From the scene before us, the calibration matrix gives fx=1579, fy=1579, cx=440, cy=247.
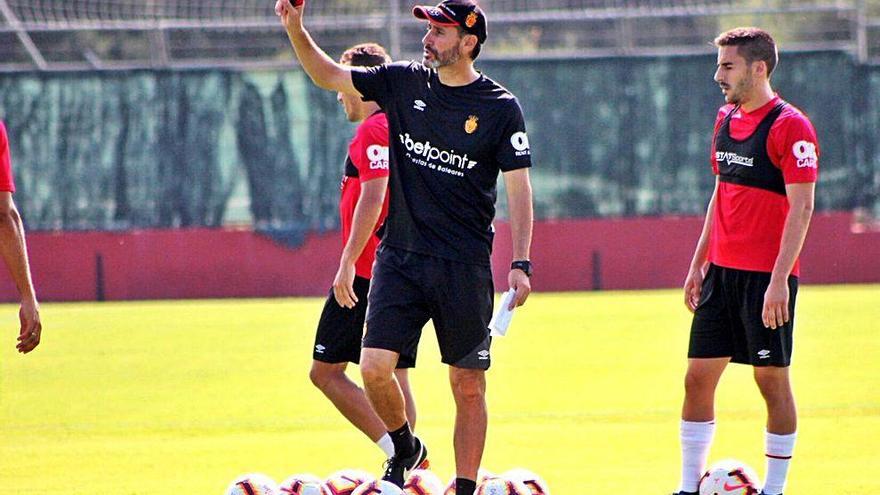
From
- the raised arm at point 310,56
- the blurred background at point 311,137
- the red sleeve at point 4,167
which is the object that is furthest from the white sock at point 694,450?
the blurred background at point 311,137

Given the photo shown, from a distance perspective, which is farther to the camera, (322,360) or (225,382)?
(225,382)

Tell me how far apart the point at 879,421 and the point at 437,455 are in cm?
307

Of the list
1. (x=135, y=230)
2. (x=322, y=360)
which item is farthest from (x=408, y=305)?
(x=135, y=230)

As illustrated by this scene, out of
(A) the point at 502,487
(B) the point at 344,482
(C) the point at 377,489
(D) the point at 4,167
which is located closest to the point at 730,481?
(A) the point at 502,487

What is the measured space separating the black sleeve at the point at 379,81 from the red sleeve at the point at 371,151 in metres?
0.36

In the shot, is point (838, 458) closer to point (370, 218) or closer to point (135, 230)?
point (370, 218)

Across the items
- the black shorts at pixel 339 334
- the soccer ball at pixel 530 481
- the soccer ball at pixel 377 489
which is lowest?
the soccer ball at pixel 377 489

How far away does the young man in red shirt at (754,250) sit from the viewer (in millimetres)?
7246

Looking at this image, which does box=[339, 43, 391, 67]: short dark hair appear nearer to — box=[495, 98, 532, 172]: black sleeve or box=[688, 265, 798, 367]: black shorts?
box=[495, 98, 532, 172]: black sleeve

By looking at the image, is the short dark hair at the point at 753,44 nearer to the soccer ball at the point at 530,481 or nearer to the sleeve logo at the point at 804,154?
the sleeve logo at the point at 804,154

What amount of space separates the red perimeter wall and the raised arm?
1641 centimetres

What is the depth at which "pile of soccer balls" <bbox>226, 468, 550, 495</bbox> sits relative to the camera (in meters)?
7.00

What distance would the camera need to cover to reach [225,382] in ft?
43.3

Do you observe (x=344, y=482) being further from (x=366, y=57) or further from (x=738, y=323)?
(x=366, y=57)
